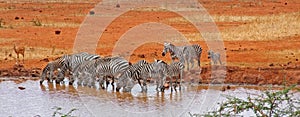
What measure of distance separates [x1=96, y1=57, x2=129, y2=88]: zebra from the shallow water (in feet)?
1.32

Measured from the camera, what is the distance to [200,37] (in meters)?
24.3

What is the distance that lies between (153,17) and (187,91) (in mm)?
17208

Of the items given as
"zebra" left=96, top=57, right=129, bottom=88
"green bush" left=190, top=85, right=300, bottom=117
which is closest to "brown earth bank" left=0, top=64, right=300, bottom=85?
"zebra" left=96, top=57, right=129, bottom=88

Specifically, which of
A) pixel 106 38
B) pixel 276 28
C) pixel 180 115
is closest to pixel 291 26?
pixel 276 28

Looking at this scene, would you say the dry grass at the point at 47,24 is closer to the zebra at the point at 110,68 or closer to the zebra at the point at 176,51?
the zebra at the point at 176,51

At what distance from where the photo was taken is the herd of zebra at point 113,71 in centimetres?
1471

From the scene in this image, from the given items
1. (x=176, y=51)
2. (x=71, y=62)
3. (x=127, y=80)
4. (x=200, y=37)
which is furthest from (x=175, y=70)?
(x=200, y=37)

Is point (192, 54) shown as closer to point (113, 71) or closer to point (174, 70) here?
point (174, 70)

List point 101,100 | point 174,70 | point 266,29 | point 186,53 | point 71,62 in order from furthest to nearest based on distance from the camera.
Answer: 1. point 266,29
2. point 186,53
3. point 71,62
4. point 174,70
5. point 101,100

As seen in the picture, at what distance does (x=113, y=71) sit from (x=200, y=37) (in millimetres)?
9514

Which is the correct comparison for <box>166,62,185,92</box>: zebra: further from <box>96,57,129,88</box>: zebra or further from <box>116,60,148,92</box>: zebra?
<box>96,57,129,88</box>: zebra

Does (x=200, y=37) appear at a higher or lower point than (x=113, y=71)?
higher

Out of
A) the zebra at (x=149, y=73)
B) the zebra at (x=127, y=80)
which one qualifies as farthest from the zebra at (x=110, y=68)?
the zebra at (x=149, y=73)

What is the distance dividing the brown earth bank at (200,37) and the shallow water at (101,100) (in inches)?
64.2
